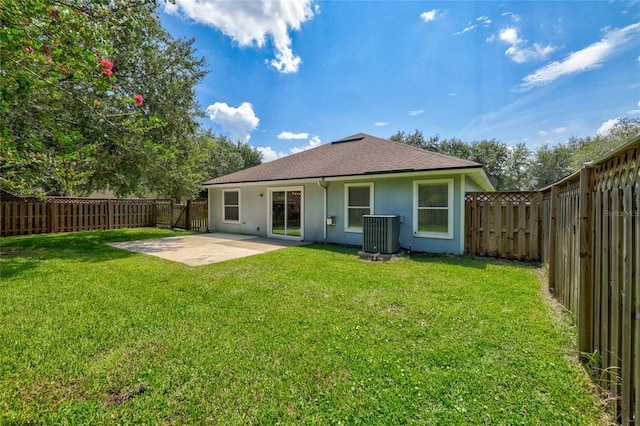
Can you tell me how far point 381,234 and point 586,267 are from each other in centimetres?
533

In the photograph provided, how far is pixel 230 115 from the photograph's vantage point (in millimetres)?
25203

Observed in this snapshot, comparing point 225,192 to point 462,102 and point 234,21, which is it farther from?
point 462,102

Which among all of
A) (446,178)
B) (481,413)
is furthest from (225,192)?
(481,413)

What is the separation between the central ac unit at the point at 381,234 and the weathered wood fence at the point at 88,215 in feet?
32.5

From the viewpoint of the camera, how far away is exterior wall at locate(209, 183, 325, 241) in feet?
34.8

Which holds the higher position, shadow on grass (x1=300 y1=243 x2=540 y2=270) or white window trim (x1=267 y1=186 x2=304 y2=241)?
white window trim (x1=267 y1=186 x2=304 y2=241)

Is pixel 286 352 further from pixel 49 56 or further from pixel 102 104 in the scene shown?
pixel 102 104

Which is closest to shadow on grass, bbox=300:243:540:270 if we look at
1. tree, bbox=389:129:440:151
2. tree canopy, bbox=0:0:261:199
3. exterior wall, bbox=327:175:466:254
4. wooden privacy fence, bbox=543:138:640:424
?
exterior wall, bbox=327:175:466:254

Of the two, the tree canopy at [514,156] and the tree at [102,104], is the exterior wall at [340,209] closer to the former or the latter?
the tree at [102,104]

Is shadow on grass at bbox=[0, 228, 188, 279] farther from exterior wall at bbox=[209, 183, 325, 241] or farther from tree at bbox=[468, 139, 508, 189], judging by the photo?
tree at bbox=[468, 139, 508, 189]

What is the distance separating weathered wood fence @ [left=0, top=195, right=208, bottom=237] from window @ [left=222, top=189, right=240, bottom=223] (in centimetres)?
168

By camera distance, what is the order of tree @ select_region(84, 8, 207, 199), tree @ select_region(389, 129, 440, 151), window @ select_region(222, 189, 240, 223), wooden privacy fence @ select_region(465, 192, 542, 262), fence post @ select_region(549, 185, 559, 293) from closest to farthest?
fence post @ select_region(549, 185, 559, 293) → wooden privacy fence @ select_region(465, 192, 542, 262) → tree @ select_region(84, 8, 207, 199) → window @ select_region(222, 189, 240, 223) → tree @ select_region(389, 129, 440, 151)

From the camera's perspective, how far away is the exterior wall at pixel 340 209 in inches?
313

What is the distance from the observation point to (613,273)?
2.06 metres
